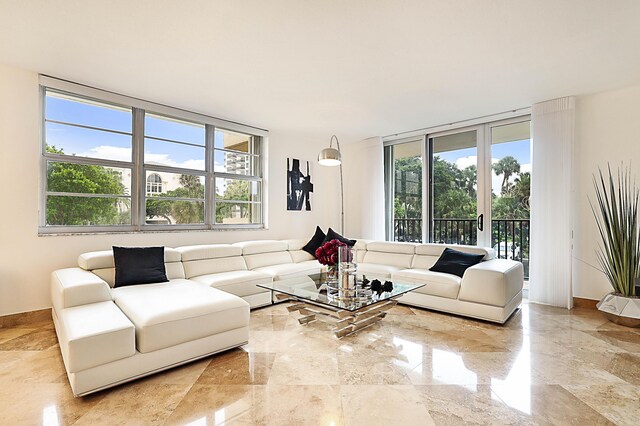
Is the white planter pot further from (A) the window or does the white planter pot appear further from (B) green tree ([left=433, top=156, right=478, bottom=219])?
(A) the window

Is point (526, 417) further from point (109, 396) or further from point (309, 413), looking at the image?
point (109, 396)

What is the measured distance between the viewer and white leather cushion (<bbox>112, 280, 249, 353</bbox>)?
2.19 m

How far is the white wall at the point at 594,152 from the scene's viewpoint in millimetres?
3652

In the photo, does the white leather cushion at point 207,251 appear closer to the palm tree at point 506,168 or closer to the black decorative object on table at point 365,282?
the black decorative object on table at point 365,282

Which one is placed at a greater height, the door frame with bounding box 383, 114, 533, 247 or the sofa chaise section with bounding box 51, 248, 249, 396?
the door frame with bounding box 383, 114, 533, 247

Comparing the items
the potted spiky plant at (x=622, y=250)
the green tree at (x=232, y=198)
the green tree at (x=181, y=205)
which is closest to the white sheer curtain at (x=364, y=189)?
the green tree at (x=232, y=198)

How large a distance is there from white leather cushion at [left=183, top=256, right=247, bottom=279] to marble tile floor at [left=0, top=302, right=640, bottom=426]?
1164mm

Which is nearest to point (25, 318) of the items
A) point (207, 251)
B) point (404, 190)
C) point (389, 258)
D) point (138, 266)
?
point (138, 266)

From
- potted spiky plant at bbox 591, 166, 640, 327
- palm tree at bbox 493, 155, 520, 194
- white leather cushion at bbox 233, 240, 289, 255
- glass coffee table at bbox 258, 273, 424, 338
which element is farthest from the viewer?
palm tree at bbox 493, 155, 520, 194

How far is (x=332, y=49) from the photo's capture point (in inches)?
110

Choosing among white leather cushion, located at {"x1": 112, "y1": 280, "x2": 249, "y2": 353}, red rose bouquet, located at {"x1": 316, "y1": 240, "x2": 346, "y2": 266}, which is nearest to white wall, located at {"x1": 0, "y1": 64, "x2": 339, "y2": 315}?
Result: white leather cushion, located at {"x1": 112, "y1": 280, "x2": 249, "y2": 353}

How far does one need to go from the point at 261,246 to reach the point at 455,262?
255 cm

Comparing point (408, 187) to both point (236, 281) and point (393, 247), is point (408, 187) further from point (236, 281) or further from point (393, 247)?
point (236, 281)

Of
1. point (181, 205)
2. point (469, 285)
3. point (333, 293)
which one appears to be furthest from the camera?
point (181, 205)
